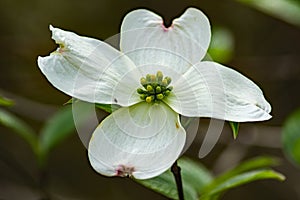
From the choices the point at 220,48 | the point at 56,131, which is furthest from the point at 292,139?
the point at 56,131

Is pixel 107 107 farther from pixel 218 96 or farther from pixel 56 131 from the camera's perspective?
pixel 56 131

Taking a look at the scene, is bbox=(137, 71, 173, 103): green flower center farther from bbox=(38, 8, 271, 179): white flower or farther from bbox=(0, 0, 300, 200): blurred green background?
bbox=(0, 0, 300, 200): blurred green background

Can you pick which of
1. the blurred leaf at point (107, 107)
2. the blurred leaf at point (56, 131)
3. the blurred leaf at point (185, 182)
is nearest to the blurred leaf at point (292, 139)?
the blurred leaf at point (185, 182)

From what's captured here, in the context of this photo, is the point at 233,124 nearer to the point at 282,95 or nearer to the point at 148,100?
the point at 148,100

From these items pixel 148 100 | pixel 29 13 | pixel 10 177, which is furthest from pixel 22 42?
pixel 148 100

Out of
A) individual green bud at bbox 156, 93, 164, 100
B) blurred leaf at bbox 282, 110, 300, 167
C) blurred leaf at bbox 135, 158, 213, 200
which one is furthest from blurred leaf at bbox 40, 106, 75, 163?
individual green bud at bbox 156, 93, 164, 100

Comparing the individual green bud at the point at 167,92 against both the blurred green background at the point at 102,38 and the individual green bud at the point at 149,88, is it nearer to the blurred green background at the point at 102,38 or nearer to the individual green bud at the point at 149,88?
the individual green bud at the point at 149,88

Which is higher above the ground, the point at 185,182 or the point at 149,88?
the point at 149,88
